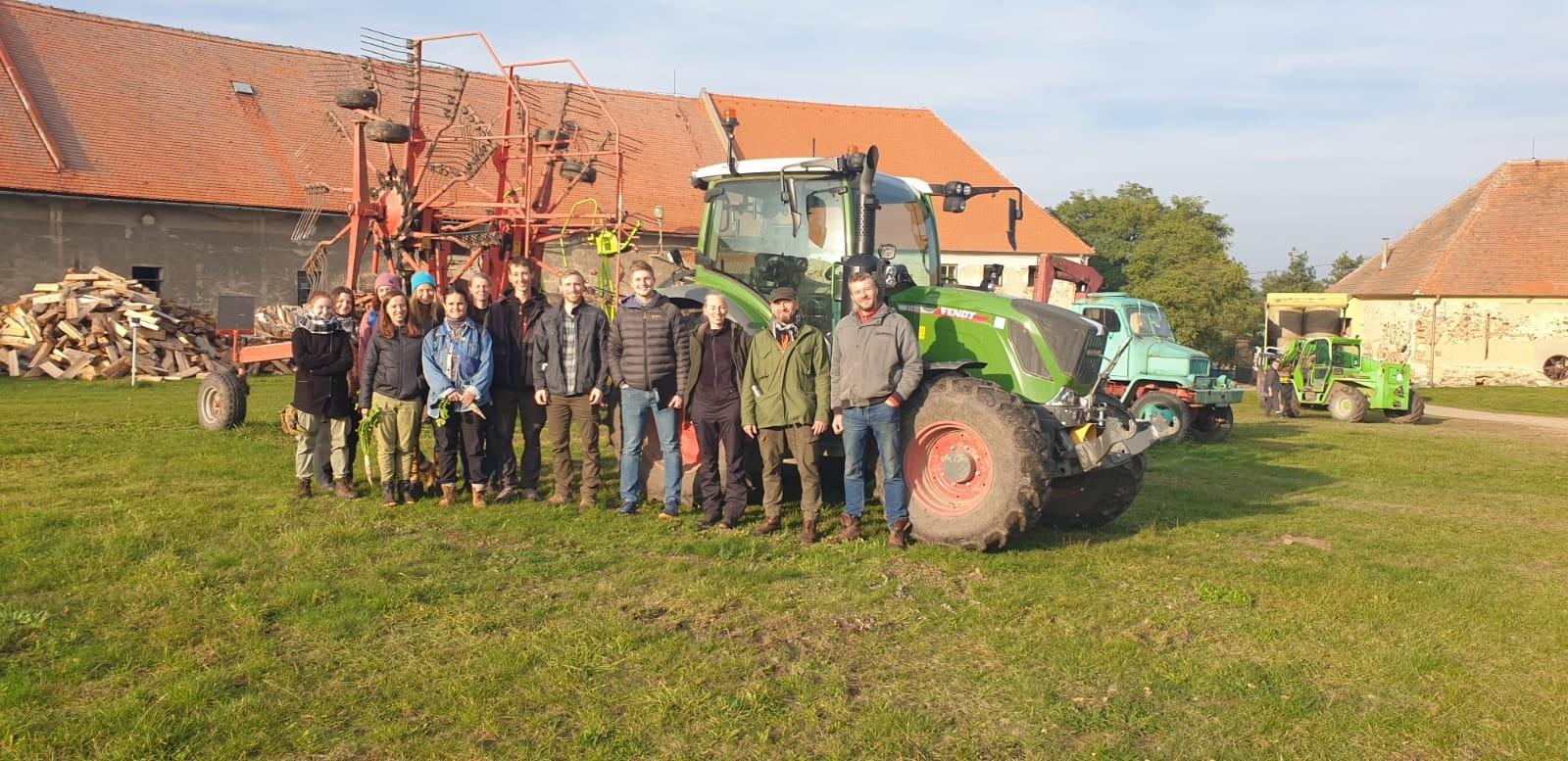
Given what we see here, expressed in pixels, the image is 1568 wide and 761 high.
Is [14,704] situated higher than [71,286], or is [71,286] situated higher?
[71,286]

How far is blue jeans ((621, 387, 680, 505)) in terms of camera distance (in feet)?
23.2

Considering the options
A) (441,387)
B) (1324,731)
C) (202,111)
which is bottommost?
(1324,731)

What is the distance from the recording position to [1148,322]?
1482cm

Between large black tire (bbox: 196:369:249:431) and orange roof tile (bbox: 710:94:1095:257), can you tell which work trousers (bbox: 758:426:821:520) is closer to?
large black tire (bbox: 196:369:249:431)

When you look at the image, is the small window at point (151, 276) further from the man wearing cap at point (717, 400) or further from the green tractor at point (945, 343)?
the man wearing cap at point (717, 400)

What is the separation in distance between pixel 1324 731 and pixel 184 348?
20200 mm

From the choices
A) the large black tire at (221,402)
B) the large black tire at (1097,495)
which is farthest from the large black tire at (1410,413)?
the large black tire at (221,402)

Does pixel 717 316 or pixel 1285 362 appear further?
pixel 1285 362

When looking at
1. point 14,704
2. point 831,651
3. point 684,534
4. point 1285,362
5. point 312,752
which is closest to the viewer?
point 312,752

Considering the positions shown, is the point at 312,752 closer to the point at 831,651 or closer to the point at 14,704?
the point at 14,704

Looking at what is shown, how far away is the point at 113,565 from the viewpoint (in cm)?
552

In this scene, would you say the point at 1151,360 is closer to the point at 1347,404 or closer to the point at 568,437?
the point at 1347,404

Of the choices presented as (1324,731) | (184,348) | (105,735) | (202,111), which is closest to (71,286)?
(184,348)

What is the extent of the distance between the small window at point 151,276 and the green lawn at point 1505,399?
2853cm
